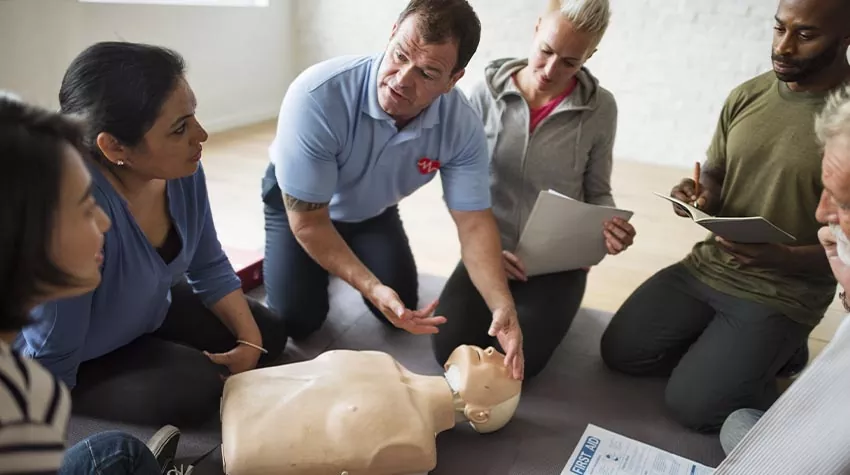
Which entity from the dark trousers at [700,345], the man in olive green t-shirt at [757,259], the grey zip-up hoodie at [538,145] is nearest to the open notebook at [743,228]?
the man in olive green t-shirt at [757,259]

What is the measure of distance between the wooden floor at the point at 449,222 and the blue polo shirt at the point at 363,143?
710 millimetres

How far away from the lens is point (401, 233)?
6.05ft

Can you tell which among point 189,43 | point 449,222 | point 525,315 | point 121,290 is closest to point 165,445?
point 121,290

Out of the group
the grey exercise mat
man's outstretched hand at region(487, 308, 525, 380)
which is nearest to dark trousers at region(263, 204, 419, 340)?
the grey exercise mat

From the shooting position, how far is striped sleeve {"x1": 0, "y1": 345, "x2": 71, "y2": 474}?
Result: 640 millimetres

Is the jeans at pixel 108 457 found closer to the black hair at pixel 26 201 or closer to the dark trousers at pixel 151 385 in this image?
the dark trousers at pixel 151 385

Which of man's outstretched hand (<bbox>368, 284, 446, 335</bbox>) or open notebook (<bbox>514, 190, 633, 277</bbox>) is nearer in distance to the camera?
man's outstretched hand (<bbox>368, 284, 446, 335</bbox>)

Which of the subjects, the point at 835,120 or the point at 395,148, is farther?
the point at 395,148

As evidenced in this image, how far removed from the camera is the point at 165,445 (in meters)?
1.22

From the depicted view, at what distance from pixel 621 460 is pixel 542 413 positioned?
209 millimetres

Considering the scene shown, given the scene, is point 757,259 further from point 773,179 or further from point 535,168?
point 535,168

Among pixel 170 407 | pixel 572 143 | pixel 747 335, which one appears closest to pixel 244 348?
pixel 170 407

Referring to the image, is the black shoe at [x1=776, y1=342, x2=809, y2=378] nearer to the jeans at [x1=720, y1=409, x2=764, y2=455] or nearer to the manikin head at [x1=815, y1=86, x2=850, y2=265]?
the jeans at [x1=720, y1=409, x2=764, y2=455]

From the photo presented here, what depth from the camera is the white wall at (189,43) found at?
2443 mm
